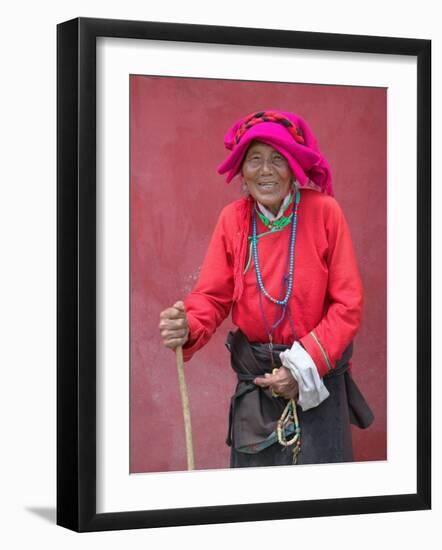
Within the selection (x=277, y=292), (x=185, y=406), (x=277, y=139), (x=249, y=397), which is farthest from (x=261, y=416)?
(x=277, y=139)

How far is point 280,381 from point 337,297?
0.26 m

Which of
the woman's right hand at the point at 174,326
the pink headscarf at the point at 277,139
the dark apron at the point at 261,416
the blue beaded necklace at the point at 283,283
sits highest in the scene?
the pink headscarf at the point at 277,139

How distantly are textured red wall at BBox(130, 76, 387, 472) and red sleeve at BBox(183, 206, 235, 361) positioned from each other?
22 mm

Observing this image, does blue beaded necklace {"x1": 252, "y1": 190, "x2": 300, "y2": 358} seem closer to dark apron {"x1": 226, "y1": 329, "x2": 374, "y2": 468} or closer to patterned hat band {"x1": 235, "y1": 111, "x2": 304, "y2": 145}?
dark apron {"x1": 226, "y1": 329, "x2": 374, "y2": 468}

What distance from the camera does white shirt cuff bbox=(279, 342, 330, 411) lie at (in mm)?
3439

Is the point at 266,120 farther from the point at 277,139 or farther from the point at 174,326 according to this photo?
the point at 174,326

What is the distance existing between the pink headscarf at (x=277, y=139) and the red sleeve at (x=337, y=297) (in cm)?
14

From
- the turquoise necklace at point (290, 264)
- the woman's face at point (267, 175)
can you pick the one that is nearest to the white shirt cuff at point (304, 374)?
the turquoise necklace at point (290, 264)

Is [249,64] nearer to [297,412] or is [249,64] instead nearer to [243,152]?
[243,152]

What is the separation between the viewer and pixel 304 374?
3445 millimetres

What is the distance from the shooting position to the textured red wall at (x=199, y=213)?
333 centimetres

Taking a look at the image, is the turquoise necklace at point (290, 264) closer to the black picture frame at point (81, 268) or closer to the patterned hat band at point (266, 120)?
the patterned hat band at point (266, 120)

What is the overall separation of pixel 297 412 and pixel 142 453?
42 centimetres

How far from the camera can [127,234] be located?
3.30m
